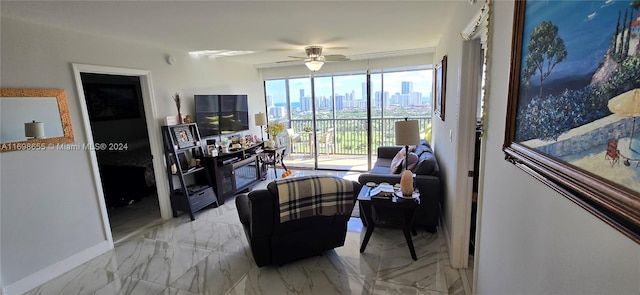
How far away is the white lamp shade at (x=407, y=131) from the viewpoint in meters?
3.00

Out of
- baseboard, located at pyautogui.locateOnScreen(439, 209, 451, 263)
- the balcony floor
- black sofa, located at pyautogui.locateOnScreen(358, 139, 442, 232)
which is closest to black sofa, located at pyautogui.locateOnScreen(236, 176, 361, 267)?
black sofa, located at pyautogui.locateOnScreen(358, 139, 442, 232)

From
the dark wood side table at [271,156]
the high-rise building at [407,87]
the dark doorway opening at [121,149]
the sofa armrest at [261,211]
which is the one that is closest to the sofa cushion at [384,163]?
the high-rise building at [407,87]

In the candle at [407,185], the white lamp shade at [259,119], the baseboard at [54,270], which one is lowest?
the baseboard at [54,270]

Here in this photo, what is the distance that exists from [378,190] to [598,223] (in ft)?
6.81

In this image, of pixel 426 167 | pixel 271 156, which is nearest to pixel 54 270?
pixel 271 156

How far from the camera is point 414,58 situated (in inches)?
200

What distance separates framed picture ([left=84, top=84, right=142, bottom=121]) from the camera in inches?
155

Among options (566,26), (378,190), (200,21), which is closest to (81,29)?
(200,21)

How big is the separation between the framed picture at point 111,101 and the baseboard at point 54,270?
2042 mm

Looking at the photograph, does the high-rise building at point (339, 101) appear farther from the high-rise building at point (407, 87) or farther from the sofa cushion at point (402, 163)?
the sofa cushion at point (402, 163)

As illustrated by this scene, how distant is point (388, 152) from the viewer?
5.00 m

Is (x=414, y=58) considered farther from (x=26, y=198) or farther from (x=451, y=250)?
(x=26, y=198)

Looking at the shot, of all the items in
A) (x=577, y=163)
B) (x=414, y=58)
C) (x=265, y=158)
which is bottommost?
(x=265, y=158)

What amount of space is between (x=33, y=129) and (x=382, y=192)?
10.3ft
